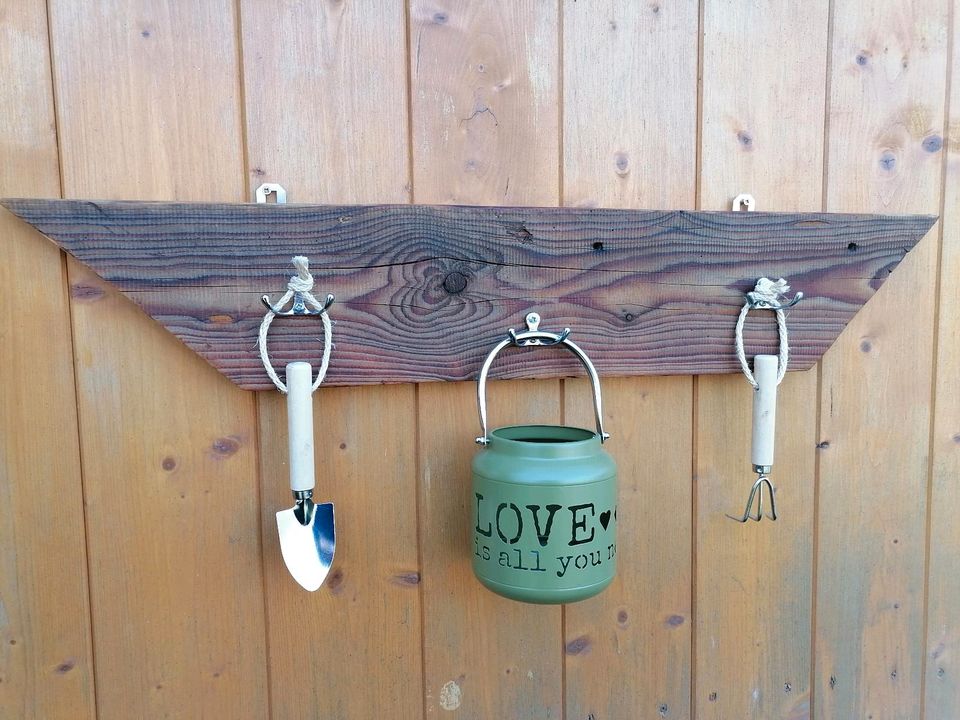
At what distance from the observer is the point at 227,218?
0.56m

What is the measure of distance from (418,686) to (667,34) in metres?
0.68

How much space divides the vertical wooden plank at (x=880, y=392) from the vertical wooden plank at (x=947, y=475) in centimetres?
1

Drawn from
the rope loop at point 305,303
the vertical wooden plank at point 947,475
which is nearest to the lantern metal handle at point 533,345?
A: the rope loop at point 305,303

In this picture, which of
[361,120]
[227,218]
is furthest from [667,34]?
[227,218]

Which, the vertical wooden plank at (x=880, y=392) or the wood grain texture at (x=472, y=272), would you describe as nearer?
the wood grain texture at (x=472, y=272)

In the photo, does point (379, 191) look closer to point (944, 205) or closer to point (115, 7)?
point (115, 7)

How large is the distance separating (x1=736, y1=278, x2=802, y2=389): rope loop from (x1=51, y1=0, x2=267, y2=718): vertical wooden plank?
1.56 feet

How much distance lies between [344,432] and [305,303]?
0.42 feet

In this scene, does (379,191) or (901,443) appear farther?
(901,443)

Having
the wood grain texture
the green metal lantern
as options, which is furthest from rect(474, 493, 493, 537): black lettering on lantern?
the wood grain texture

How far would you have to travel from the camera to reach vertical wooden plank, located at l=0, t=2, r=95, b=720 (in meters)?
0.55

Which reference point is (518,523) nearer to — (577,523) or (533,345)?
(577,523)

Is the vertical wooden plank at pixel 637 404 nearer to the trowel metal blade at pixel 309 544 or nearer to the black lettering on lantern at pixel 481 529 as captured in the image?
the black lettering on lantern at pixel 481 529

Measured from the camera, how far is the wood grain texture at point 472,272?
0.56 meters
